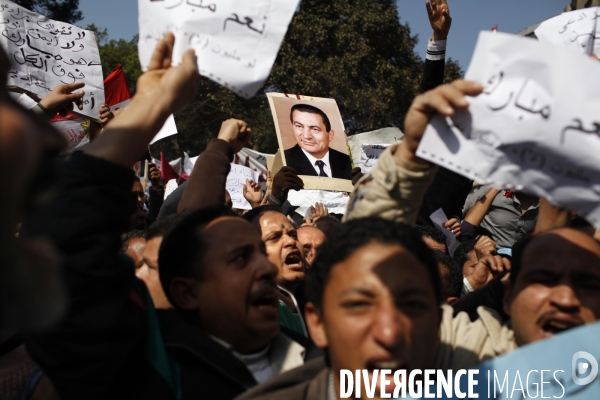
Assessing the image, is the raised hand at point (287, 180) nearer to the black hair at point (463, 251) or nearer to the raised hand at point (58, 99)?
the black hair at point (463, 251)

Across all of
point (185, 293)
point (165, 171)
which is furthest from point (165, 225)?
point (165, 171)

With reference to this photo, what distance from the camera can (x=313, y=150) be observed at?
16.7 ft

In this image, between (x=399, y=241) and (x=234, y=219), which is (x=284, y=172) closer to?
(x=234, y=219)

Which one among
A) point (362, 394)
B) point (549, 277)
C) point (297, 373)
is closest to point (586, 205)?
point (549, 277)

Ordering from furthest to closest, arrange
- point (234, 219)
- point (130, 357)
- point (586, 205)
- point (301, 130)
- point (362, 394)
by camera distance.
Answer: point (301, 130)
point (234, 219)
point (130, 357)
point (586, 205)
point (362, 394)

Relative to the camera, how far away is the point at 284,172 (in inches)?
193

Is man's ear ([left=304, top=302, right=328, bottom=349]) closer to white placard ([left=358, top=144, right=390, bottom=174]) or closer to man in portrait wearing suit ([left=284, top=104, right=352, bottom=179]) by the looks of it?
man in portrait wearing suit ([left=284, top=104, right=352, bottom=179])

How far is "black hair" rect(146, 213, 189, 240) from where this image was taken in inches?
96.8

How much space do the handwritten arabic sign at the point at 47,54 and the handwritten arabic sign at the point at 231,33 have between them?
Result: 2.53 metres

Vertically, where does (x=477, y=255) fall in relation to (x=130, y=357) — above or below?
below

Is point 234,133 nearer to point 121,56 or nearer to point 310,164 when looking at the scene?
point 310,164

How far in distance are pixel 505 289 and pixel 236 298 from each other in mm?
988

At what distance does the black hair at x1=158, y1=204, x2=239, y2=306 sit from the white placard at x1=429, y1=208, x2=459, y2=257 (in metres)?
2.73

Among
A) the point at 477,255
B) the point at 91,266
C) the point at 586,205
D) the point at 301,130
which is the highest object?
the point at 586,205
